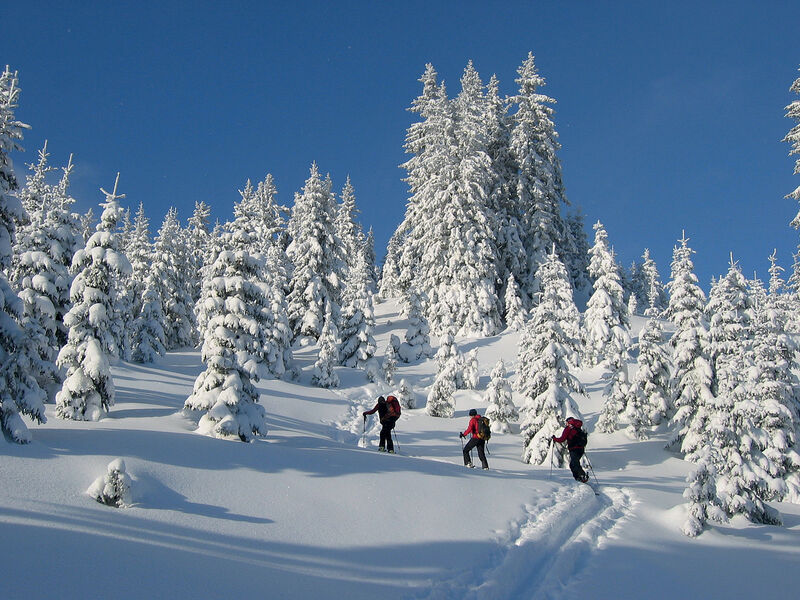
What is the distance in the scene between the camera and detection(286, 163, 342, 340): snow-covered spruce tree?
43156mm

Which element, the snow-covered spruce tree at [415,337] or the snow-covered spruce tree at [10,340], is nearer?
the snow-covered spruce tree at [10,340]

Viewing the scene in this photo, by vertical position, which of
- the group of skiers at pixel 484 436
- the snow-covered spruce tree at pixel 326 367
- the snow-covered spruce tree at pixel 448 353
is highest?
the snow-covered spruce tree at pixel 448 353

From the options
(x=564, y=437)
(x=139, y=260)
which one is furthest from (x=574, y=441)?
(x=139, y=260)

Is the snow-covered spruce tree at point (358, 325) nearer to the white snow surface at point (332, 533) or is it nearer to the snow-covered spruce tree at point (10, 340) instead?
the white snow surface at point (332, 533)

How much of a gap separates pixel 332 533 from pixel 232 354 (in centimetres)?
1098

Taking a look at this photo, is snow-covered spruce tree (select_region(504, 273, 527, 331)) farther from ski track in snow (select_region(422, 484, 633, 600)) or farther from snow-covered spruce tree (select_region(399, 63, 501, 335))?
ski track in snow (select_region(422, 484, 633, 600))

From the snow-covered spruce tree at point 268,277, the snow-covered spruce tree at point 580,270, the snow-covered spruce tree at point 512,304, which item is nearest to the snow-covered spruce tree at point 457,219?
the snow-covered spruce tree at point 512,304

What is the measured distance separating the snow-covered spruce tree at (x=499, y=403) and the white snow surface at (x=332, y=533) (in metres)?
11.5

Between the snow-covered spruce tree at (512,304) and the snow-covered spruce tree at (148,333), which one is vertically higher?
the snow-covered spruce tree at (512,304)

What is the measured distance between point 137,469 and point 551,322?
18.6 meters

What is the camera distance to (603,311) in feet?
123

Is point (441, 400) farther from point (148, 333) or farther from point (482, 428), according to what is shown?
point (148, 333)

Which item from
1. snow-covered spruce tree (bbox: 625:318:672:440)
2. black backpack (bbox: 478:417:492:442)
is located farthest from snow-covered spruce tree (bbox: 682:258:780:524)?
black backpack (bbox: 478:417:492:442)

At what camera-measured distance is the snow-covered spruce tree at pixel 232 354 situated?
16781mm
